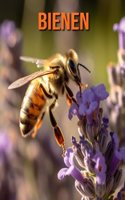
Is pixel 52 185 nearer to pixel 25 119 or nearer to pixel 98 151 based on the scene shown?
pixel 25 119

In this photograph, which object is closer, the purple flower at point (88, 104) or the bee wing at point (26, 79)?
the purple flower at point (88, 104)

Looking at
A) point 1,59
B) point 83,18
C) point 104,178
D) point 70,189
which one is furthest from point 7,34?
point 104,178

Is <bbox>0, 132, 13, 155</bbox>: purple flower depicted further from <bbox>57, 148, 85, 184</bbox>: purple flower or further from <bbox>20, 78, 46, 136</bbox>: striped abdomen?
<bbox>57, 148, 85, 184</bbox>: purple flower

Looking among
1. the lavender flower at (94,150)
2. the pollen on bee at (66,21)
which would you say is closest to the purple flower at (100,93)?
the lavender flower at (94,150)

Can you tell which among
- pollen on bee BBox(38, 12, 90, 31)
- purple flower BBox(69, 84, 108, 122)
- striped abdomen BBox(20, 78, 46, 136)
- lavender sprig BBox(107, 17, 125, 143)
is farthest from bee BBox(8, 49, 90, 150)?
pollen on bee BBox(38, 12, 90, 31)

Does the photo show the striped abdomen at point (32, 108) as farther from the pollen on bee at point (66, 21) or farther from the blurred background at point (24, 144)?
the pollen on bee at point (66, 21)

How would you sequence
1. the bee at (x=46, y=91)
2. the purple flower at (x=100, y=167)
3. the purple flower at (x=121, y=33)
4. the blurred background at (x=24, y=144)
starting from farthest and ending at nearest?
1. the blurred background at (x=24, y=144)
2. the purple flower at (x=121, y=33)
3. the bee at (x=46, y=91)
4. the purple flower at (x=100, y=167)

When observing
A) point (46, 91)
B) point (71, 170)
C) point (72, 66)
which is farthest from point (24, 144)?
point (71, 170)
